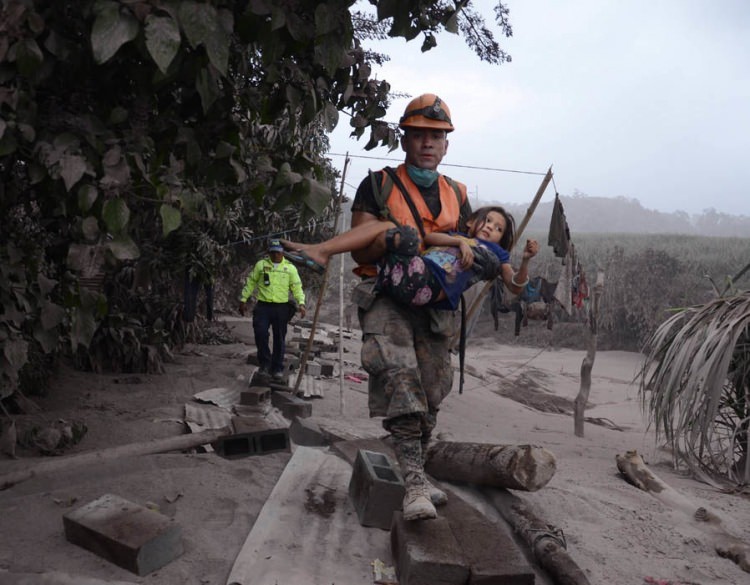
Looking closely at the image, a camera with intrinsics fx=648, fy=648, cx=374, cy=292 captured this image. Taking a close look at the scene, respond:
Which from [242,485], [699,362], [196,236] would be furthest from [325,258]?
[196,236]

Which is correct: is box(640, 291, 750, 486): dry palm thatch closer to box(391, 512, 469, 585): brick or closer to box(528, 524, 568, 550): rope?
box(528, 524, 568, 550): rope

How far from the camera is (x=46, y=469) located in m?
3.71

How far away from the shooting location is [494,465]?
11.8 feet

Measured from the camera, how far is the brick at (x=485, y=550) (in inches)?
98.4

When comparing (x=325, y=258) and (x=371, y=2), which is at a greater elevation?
(x=371, y=2)

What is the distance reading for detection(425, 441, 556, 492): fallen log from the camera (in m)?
3.46

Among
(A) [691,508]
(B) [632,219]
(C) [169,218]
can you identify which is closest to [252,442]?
(C) [169,218]

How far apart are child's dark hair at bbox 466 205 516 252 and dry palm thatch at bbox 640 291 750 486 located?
7.60 feet

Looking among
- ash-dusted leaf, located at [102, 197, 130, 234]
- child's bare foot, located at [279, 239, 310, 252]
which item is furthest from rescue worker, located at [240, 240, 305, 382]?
ash-dusted leaf, located at [102, 197, 130, 234]

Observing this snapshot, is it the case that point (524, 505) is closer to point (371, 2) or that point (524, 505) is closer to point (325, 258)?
point (325, 258)

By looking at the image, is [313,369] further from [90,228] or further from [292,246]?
[90,228]

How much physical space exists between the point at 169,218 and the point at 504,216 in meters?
1.93

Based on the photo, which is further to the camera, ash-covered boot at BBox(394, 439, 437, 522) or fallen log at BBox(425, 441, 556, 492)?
fallen log at BBox(425, 441, 556, 492)

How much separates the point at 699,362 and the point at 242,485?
136 inches
